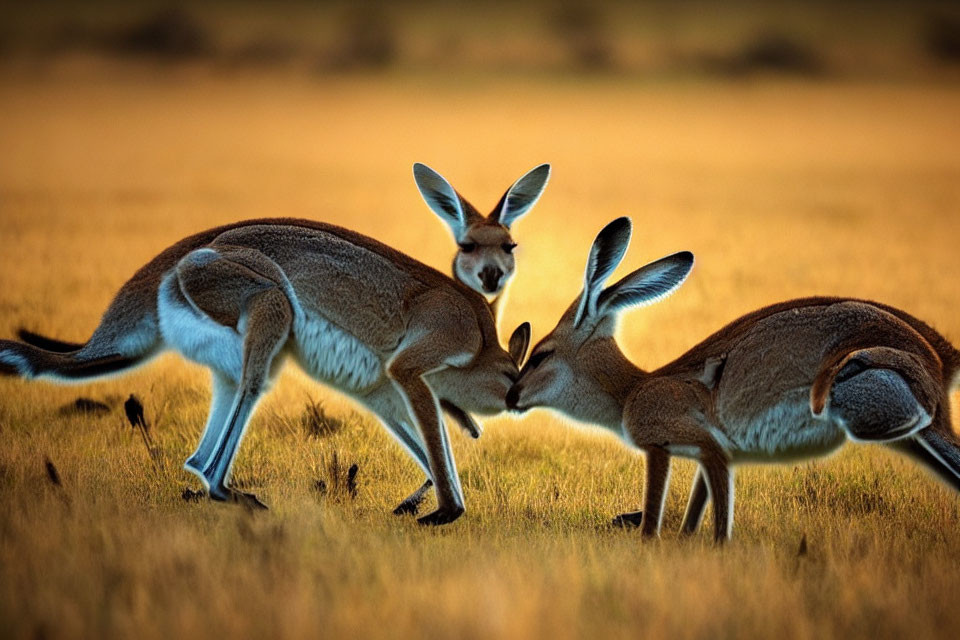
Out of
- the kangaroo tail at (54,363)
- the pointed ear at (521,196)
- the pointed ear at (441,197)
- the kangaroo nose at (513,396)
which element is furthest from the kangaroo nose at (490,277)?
the kangaroo tail at (54,363)

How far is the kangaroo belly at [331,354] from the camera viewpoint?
6969mm

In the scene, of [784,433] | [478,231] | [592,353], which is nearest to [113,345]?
[478,231]

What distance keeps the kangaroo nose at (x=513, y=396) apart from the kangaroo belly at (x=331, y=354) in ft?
2.53

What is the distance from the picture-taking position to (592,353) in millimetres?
6762

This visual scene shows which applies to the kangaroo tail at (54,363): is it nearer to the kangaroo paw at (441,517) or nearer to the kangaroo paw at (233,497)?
the kangaroo paw at (233,497)

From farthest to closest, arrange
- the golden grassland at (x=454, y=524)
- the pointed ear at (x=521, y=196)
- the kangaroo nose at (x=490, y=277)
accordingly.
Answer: the pointed ear at (x=521, y=196) → the kangaroo nose at (x=490, y=277) → the golden grassland at (x=454, y=524)

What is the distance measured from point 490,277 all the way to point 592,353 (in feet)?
4.40

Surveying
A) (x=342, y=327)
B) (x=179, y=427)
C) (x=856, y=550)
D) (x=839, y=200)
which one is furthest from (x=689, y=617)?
(x=839, y=200)

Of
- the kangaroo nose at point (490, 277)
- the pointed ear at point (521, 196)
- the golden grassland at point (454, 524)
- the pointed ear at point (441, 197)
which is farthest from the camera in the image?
the pointed ear at point (521, 196)

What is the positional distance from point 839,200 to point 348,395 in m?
22.5

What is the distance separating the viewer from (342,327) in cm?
702

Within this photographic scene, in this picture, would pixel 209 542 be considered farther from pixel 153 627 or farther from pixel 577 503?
pixel 577 503

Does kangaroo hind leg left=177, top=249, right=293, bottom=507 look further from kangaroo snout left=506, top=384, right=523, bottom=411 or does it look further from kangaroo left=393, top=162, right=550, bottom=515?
kangaroo left=393, top=162, right=550, bottom=515

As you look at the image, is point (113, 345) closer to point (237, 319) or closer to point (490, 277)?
point (237, 319)
